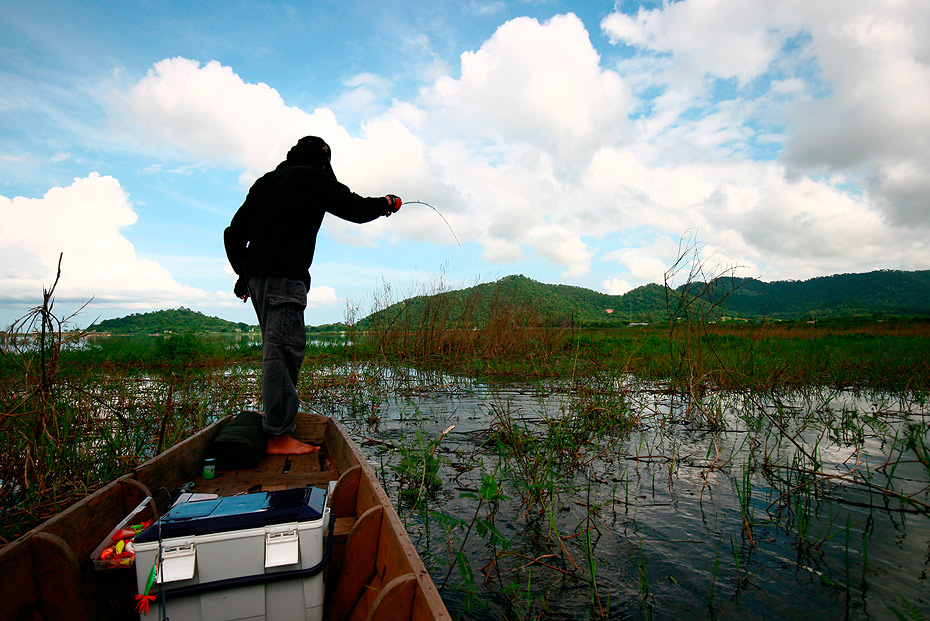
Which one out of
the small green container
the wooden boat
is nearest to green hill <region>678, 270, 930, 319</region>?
the small green container

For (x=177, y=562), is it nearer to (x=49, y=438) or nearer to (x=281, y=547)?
(x=281, y=547)

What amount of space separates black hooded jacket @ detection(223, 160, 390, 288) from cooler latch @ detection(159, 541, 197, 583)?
2.08 meters

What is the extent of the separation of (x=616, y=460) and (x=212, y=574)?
3.31m

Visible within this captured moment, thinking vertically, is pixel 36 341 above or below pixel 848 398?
above

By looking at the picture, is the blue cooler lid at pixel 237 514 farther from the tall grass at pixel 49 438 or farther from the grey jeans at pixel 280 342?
the grey jeans at pixel 280 342

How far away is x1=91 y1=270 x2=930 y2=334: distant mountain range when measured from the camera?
485 cm

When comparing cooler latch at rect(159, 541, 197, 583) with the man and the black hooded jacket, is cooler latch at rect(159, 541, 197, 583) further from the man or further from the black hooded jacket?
the black hooded jacket

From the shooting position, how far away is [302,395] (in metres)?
6.70

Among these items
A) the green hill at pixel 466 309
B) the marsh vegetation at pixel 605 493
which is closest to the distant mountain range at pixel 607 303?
the green hill at pixel 466 309

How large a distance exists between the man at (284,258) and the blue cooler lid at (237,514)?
160cm

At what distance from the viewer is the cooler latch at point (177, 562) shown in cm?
130

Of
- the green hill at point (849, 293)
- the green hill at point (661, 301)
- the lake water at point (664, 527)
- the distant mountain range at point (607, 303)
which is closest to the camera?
the lake water at point (664, 527)

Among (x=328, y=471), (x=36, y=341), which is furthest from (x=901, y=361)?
(x=36, y=341)

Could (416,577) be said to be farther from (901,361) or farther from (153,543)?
(901,361)
